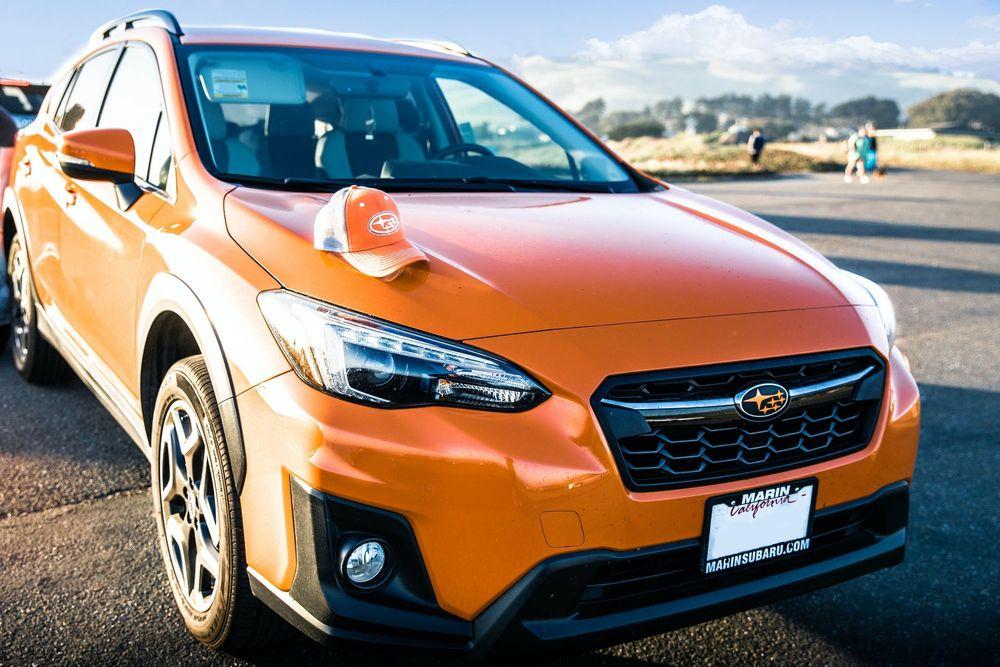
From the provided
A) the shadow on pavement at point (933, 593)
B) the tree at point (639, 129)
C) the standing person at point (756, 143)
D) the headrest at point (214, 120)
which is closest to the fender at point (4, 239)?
the headrest at point (214, 120)

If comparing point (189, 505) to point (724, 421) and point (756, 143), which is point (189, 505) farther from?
point (756, 143)

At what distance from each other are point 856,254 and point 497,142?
8.19m

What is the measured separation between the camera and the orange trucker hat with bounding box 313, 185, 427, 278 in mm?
2023

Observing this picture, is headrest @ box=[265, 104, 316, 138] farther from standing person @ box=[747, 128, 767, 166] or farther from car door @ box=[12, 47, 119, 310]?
standing person @ box=[747, 128, 767, 166]

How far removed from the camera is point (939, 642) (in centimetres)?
258

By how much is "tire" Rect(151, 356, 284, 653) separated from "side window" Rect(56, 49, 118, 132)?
1726 mm

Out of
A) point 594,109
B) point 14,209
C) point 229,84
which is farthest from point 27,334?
point 594,109

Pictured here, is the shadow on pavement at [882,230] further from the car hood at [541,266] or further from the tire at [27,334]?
the car hood at [541,266]

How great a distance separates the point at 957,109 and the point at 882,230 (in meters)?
142

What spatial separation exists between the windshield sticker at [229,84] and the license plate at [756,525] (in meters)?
2.14

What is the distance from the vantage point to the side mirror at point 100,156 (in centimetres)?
272

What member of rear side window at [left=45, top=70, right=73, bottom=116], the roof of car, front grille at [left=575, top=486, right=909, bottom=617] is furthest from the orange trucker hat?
rear side window at [left=45, top=70, right=73, bottom=116]

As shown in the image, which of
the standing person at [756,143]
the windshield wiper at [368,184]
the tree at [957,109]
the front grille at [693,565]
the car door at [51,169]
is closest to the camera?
the front grille at [693,565]

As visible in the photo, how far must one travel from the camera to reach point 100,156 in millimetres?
2734
